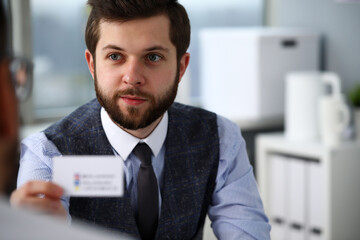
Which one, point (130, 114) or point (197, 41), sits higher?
point (130, 114)

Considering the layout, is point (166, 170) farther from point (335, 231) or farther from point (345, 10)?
point (345, 10)

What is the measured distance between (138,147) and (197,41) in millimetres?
2182

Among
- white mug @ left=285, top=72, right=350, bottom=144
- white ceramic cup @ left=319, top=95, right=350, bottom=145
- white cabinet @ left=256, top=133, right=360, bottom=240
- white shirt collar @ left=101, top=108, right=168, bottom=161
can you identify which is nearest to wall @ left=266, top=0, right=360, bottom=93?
white mug @ left=285, top=72, right=350, bottom=144

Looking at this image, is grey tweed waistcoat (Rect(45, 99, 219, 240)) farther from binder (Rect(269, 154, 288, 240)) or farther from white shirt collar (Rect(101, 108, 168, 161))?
binder (Rect(269, 154, 288, 240))

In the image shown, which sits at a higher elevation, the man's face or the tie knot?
the man's face

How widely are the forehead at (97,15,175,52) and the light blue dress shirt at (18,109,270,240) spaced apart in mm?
183

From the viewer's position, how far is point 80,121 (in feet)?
3.53

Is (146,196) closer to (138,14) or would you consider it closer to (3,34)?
(138,14)

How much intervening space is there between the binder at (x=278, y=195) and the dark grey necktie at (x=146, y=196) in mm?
→ 1541

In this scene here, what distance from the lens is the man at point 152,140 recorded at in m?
0.94

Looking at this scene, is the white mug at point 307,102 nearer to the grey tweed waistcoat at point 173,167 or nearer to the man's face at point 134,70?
the grey tweed waistcoat at point 173,167

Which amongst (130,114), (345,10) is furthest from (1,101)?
(345,10)

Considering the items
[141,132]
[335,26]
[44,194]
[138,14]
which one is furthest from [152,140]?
[335,26]

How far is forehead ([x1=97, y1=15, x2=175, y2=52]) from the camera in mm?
938
